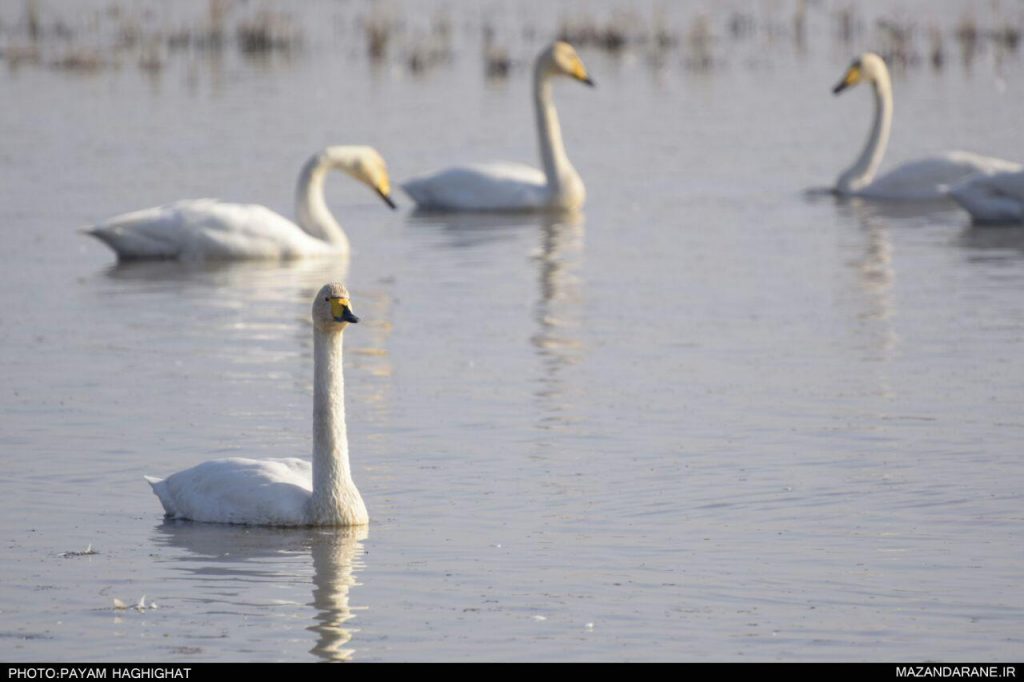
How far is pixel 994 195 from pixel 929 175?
149 cm

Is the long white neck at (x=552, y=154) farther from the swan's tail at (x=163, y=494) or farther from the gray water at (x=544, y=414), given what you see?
the swan's tail at (x=163, y=494)

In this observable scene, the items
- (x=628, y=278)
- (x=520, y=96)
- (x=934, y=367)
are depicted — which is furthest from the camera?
(x=520, y=96)

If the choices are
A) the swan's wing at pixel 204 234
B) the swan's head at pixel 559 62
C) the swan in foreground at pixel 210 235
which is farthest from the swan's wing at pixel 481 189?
the swan's wing at pixel 204 234

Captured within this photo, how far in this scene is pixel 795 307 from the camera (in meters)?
14.1

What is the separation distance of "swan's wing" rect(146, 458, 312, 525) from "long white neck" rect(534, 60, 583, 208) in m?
11.2

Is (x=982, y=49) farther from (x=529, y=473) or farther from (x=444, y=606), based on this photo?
(x=444, y=606)

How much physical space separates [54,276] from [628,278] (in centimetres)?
397

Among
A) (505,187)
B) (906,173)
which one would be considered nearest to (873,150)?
(906,173)

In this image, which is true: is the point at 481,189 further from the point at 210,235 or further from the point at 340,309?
the point at 340,309

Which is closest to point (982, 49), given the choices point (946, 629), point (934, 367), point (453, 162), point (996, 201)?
point (453, 162)

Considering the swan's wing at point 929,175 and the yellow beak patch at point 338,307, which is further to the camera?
the swan's wing at point 929,175

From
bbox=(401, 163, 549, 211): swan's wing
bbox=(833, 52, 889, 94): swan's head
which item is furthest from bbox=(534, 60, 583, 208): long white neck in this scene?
bbox=(833, 52, 889, 94): swan's head

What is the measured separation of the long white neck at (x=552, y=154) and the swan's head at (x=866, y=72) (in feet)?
→ 9.42

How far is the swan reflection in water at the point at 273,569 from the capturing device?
7.15 m
